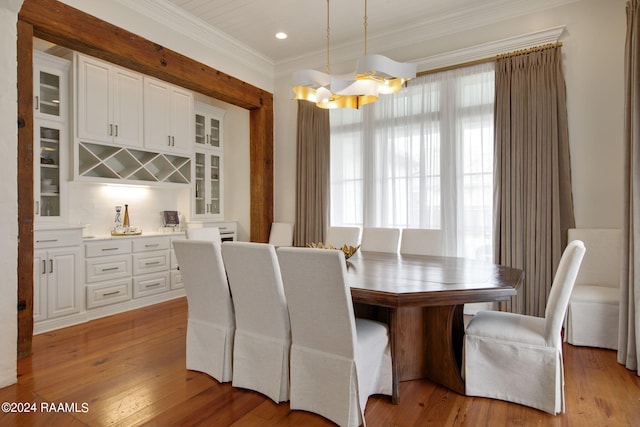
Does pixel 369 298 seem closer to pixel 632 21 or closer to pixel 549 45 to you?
pixel 632 21

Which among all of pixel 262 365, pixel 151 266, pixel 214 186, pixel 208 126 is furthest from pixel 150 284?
pixel 262 365

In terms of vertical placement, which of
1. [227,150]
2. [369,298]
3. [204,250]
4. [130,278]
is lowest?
[130,278]

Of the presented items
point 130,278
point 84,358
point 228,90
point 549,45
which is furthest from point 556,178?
point 130,278

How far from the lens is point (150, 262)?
434 cm

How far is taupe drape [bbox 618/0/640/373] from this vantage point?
8.04 ft

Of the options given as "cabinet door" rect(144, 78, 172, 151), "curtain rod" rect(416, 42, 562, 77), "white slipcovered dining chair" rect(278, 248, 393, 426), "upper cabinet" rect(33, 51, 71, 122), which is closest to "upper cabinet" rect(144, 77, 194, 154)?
"cabinet door" rect(144, 78, 172, 151)

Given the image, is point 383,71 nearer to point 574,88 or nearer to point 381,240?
point 381,240

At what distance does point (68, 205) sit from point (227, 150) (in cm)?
236

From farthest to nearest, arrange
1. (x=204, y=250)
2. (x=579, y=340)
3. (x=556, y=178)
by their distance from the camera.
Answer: (x=556, y=178), (x=579, y=340), (x=204, y=250)

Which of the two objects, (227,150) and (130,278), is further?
(227,150)

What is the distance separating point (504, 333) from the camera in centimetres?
205

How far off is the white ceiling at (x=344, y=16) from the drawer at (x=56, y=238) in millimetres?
2452

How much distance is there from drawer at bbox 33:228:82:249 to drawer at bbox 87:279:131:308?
511 millimetres

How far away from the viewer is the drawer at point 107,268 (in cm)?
375
